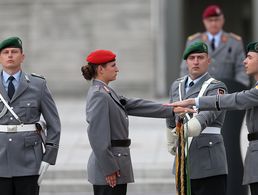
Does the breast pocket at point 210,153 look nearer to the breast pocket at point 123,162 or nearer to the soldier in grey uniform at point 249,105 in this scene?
the soldier in grey uniform at point 249,105

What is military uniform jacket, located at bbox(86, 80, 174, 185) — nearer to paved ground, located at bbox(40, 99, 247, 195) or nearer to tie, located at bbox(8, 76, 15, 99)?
tie, located at bbox(8, 76, 15, 99)

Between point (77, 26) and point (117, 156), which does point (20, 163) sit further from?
point (77, 26)

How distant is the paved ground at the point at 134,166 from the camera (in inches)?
431

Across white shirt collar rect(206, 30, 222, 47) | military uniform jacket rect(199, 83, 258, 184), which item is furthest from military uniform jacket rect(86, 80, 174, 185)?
white shirt collar rect(206, 30, 222, 47)

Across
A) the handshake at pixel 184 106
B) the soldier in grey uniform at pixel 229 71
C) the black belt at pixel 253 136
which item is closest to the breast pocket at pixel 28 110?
the handshake at pixel 184 106

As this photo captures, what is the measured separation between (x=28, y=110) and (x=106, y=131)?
0.67 m

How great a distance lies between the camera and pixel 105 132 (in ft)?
23.6

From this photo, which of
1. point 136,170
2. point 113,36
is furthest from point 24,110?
point 113,36

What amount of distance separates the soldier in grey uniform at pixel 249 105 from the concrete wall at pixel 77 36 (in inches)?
422

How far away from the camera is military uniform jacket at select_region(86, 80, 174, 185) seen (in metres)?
7.17

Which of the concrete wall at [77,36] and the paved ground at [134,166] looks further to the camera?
the concrete wall at [77,36]

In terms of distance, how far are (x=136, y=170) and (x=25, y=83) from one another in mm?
3793

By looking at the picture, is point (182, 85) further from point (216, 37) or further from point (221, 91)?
point (216, 37)

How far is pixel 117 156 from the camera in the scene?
729 cm
